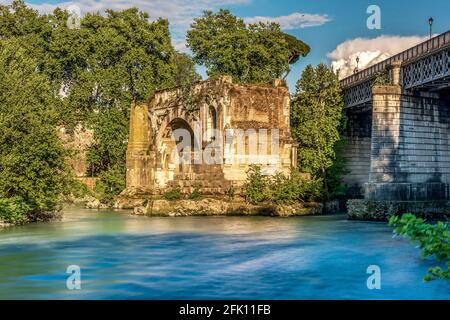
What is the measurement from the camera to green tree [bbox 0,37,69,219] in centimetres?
2803

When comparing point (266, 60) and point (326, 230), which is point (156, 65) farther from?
point (326, 230)

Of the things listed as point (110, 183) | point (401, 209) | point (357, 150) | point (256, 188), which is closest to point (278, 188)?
point (256, 188)

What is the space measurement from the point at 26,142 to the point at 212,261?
11849mm

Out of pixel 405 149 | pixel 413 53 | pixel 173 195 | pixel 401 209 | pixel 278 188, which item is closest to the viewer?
pixel 401 209

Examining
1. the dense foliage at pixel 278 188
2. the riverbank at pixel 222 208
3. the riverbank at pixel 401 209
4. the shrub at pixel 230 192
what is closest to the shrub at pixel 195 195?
the riverbank at pixel 222 208

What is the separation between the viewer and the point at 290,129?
43469 mm

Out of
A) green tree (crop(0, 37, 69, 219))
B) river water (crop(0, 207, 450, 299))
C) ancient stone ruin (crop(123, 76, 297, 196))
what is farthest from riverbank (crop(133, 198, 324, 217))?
green tree (crop(0, 37, 69, 219))

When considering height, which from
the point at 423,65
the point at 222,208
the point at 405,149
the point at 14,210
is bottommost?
the point at 222,208

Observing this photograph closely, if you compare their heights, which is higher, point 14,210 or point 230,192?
point 230,192

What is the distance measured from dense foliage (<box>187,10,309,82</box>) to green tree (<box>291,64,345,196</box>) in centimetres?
952

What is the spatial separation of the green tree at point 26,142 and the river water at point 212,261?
165 cm

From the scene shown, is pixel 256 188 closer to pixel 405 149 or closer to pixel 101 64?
pixel 405 149

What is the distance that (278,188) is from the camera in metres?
38.2

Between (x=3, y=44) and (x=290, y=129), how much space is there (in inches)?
759
